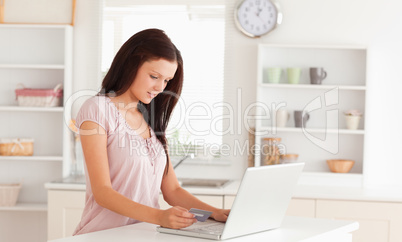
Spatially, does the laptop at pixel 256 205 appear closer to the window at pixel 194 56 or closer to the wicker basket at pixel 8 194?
the window at pixel 194 56

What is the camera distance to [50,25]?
13.9 ft

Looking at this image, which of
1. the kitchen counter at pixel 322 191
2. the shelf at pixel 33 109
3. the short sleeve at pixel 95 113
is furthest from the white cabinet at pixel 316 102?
the short sleeve at pixel 95 113

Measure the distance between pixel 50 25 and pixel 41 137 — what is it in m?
0.83

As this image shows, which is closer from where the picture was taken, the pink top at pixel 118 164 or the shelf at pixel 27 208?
the pink top at pixel 118 164

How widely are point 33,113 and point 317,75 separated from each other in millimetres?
2082

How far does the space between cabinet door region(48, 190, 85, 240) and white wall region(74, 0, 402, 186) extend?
1.27 meters

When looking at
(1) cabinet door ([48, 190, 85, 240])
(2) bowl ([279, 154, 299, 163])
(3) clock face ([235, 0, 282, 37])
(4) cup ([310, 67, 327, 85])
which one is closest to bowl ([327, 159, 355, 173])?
(2) bowl ([279, 154, 299, 163])

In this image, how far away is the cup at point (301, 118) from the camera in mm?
4082

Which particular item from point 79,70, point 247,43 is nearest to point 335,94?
point 247,43

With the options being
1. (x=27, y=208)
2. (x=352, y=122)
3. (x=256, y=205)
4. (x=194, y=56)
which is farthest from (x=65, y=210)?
(x=256, y=205)

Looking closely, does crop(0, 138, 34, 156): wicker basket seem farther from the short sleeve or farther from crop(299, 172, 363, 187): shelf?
the short sleeve

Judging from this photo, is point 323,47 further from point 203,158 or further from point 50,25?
point 50,25

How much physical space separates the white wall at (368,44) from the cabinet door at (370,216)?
497 millimetres

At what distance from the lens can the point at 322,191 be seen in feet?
12.3
